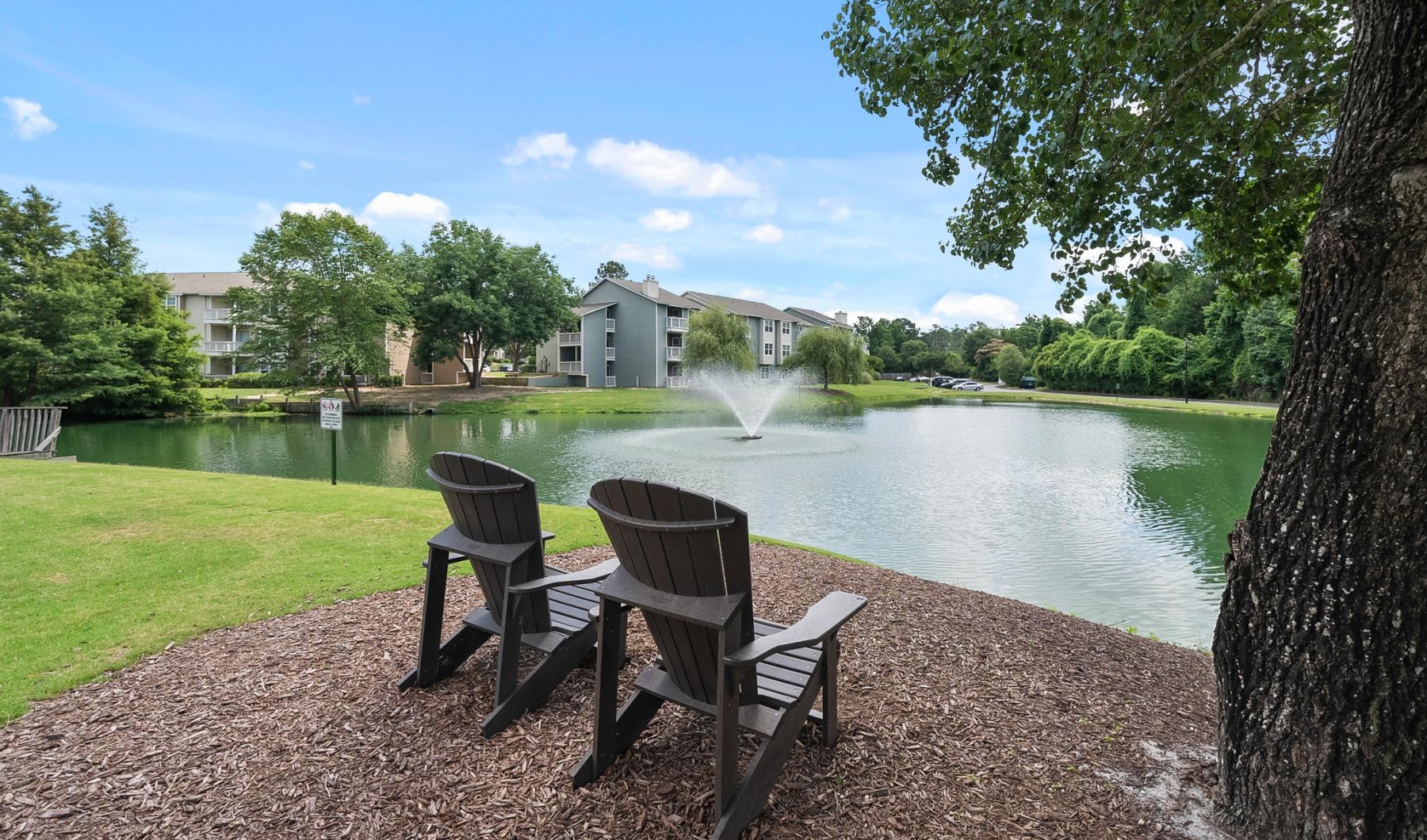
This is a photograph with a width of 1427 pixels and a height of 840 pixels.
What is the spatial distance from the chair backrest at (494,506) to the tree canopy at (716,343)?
4205 cm

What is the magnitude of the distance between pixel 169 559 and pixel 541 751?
16.9 ft

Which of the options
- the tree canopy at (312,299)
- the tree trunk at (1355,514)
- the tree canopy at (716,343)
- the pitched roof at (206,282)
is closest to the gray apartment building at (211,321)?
the pitched roof at (206,282)

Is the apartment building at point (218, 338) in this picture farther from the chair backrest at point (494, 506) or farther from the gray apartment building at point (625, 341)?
the chair backrest at point (494, 506)

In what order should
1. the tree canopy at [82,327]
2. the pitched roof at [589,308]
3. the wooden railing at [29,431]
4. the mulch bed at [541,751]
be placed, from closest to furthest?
the mulch bed at [541,751] < the wooden railing at [29,431] < the tree canopy at [82,327] < the pitched roof at [589,308]

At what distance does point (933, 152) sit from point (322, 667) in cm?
A: 596

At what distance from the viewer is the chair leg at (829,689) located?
2770 mm

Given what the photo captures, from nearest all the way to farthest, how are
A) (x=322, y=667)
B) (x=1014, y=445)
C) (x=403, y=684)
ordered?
(x=403, y=684), (x=322, y=667), (x=1014, y=445)

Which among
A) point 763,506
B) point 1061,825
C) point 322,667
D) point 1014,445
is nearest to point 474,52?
point 763,506

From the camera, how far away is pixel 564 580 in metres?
2.85

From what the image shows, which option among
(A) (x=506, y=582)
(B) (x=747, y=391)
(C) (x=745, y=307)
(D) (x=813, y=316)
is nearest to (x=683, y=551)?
(A) (x=506, y=582)

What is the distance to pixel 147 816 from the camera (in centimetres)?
249

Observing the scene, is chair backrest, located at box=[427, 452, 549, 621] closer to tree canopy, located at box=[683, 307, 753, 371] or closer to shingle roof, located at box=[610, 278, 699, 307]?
tree canopy, located at box=[683, 307, 753, 371]

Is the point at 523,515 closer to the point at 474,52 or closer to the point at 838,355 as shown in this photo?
the point at 474,52

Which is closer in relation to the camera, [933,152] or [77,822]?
[77,822]
